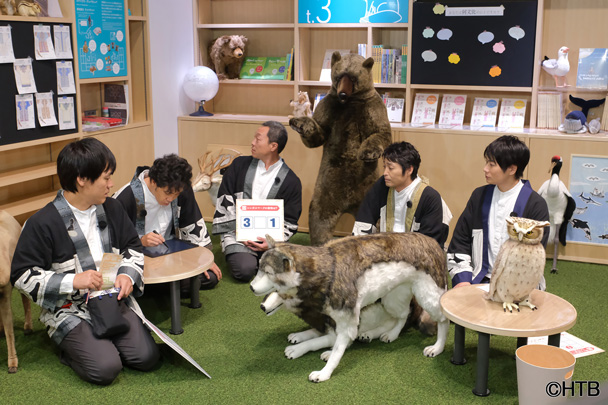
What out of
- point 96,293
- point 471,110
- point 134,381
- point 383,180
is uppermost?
point 471,110

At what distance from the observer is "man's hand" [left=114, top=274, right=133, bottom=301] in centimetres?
282

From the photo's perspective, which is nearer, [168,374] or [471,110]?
[168,374]

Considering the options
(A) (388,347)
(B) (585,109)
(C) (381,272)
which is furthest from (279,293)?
(B) (585,109)

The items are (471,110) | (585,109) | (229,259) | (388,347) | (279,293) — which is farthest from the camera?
(471,110)

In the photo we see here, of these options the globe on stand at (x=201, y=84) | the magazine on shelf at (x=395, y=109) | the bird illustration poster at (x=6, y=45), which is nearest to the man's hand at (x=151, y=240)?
the bird illustration poster at (x=6, y=45)

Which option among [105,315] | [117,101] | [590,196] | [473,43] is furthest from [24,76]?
[590,196]

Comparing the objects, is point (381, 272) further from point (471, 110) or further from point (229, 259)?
point (471, 110)

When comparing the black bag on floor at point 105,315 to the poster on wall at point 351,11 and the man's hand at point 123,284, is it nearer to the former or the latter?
the man's hand at point 123,284

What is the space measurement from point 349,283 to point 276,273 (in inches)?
13.1

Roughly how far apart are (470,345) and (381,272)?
0.66 meters

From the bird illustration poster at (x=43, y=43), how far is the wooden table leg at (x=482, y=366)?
9.70 feet

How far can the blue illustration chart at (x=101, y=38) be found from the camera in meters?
4.32

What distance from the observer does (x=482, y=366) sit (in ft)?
8.70

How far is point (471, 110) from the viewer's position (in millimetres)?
4938
